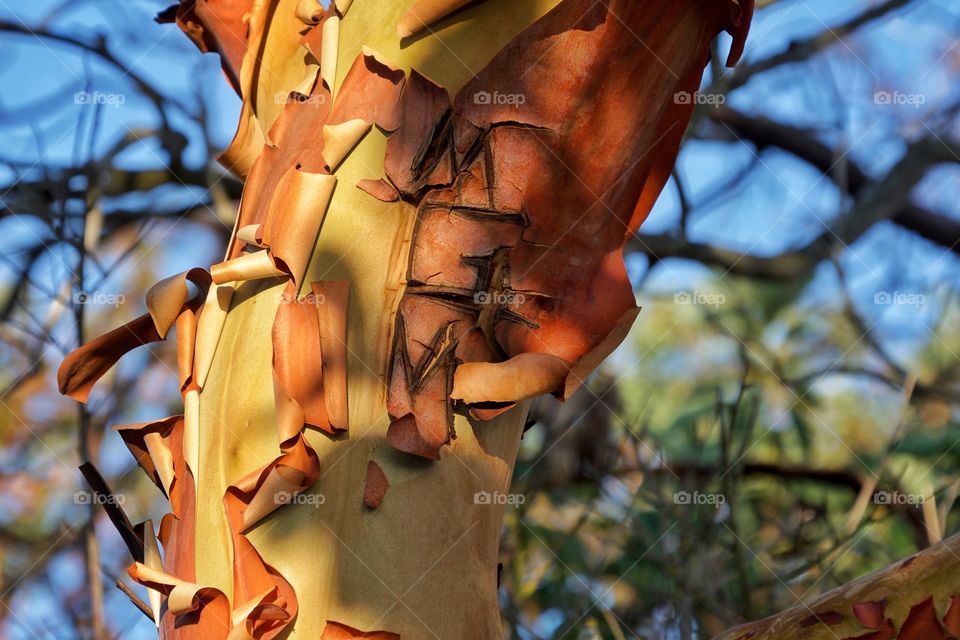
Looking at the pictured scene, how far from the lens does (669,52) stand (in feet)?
2.04

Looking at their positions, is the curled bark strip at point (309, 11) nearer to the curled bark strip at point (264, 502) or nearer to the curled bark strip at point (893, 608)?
the curled bark strip at point (264, 502)

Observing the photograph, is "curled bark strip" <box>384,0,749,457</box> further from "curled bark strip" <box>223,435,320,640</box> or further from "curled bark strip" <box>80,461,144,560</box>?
"curled bark strip" <box>80,461,144,560</box>

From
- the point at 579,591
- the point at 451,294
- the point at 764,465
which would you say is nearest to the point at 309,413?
the point at 451,294

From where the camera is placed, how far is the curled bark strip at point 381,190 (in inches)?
22.5

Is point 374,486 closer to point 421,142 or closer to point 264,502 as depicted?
point 264,502

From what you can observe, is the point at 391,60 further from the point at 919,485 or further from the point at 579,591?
the point at 919,485

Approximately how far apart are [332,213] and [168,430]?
0.15m

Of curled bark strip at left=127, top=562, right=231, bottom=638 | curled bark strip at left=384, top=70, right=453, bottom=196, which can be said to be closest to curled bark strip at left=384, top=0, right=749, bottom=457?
curled bark strip at left=384, top=70, right=453, bottom=196

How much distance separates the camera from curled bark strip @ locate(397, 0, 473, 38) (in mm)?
599

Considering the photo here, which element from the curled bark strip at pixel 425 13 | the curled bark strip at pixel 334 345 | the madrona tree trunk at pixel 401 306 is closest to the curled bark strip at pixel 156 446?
the madrona tree trunk at pixel 401 306

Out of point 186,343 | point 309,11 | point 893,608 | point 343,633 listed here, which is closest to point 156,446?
point 186,343

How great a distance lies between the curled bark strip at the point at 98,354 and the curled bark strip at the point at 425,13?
8.7 inches

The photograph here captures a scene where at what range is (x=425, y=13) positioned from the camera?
0.60 metres

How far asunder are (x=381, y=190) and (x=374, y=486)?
0.16 meters
